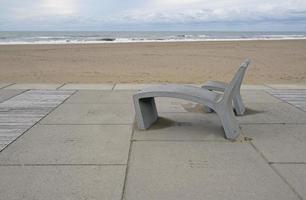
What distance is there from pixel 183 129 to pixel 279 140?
4.30 feet

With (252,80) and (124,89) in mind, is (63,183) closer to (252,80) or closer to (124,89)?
(124,89)

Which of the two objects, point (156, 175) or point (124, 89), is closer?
point (156, 175)

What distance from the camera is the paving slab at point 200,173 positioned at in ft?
10.7

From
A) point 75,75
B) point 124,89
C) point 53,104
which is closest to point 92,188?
point 53,104

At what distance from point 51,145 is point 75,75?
10.0 meters

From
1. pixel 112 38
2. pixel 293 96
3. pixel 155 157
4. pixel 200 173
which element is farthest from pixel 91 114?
pixel 112 38

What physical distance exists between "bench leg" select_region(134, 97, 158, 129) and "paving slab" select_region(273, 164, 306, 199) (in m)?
2.00

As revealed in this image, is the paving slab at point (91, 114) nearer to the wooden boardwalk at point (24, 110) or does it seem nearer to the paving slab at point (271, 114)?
the wooden boardwalk at point (24, 110)

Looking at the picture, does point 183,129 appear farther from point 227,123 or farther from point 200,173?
point 200,173

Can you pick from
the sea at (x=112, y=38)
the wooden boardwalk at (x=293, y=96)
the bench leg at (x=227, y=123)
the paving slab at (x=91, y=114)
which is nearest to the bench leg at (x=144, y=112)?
the paving slab at (x=91, y=114)

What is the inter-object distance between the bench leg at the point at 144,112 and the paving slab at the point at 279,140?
1.36m

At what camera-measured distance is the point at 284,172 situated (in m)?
3.73

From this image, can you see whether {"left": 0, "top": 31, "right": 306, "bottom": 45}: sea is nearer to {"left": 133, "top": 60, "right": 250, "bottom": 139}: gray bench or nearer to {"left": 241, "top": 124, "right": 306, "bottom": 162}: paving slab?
{"left": 133, "top": 60, "right": 250, "bottom": 139}: gray bench

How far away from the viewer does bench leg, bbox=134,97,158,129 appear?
17.2ft
